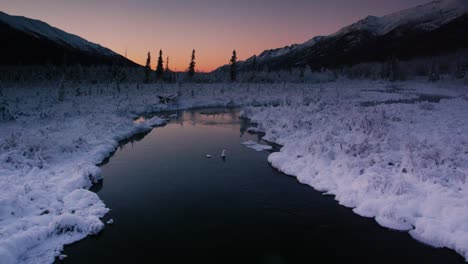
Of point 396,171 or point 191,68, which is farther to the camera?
point 191,68

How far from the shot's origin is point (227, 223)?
9055 millimetres

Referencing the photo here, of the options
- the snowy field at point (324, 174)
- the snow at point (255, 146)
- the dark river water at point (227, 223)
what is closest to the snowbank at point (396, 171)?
the snowy field at point (324, 174)

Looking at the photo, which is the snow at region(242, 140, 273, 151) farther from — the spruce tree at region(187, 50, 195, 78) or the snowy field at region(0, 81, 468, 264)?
the spruce tree at region(187, 50, 195, 78)

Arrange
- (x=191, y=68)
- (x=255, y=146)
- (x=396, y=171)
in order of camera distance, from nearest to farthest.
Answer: (x=396, y=171), (x=255, y=146), (x=191, y=68)

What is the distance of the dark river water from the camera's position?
7.50m

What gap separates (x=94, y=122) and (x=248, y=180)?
581 inches

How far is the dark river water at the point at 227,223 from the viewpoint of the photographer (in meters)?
7.50

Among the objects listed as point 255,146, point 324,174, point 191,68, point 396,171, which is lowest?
point 255,146

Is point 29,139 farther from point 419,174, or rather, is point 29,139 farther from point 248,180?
point 419,174

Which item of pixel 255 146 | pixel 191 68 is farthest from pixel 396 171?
pixel 191 68

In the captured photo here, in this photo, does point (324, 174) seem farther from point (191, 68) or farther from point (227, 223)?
point (191, 68)

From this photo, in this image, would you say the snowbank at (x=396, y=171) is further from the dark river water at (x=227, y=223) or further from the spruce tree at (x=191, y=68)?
the spruce tree at (x=191, y=68)

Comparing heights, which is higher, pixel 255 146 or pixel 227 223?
pixel 255 146

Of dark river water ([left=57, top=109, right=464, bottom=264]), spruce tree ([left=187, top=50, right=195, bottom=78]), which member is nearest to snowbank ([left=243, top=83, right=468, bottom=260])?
dark river water ([left=57, top=109, right=464, bottom=264])
